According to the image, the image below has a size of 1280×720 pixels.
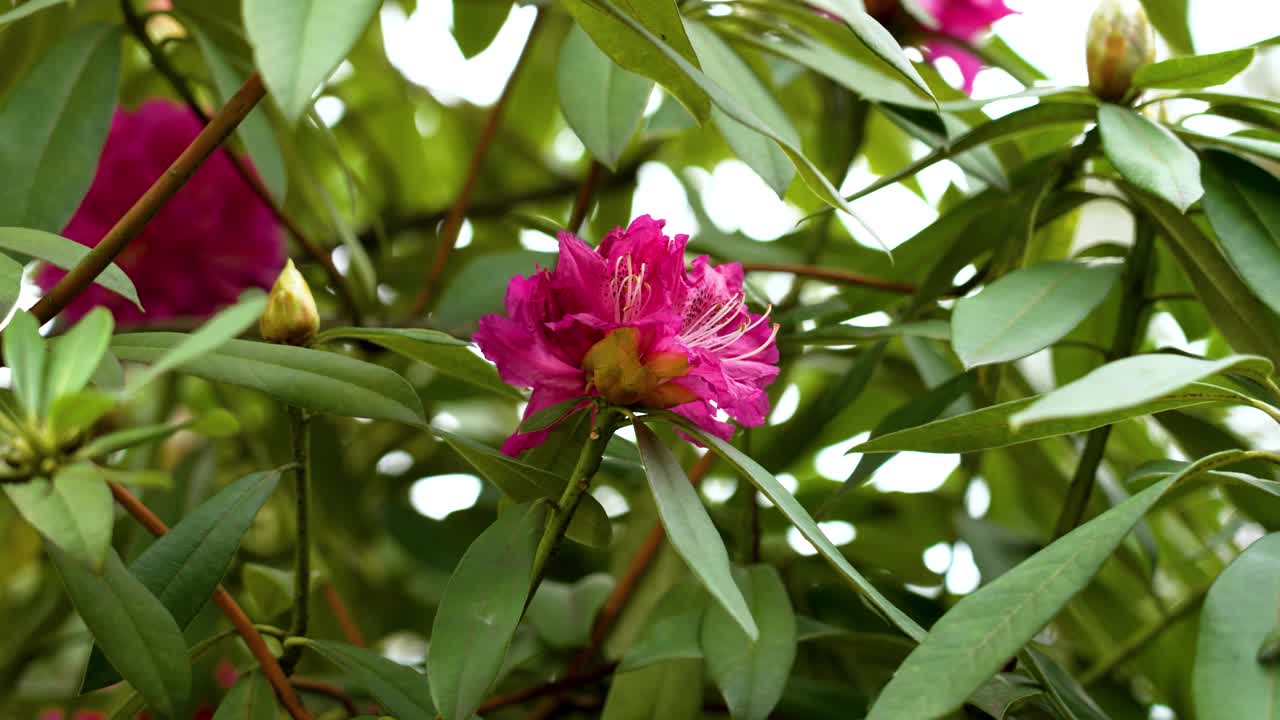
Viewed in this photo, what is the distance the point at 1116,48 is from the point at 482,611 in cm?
46

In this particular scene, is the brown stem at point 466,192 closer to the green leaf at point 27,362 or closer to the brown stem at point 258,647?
the brown stem at point 258,647

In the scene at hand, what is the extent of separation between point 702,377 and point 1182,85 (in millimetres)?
325

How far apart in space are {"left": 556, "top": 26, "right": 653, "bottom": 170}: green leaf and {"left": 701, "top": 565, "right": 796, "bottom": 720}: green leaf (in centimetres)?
24

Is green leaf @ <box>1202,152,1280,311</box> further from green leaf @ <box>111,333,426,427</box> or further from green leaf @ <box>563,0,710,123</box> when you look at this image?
green leaf @ <box>111,333,426,427</box>

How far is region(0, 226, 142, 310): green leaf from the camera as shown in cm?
49

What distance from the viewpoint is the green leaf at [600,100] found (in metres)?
0.65

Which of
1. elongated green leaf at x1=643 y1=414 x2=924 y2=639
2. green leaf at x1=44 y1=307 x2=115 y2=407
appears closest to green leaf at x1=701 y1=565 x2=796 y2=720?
elongated green leaf at x1=643 y1=414 x2=924 y2=639

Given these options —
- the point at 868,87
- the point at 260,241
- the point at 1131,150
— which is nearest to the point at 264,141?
the point at 260,241

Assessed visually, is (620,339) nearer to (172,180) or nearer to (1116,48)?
(172,180)

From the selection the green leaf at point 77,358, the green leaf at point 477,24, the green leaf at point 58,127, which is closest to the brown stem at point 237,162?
the green leaf at point 58,127

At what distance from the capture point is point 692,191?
107cm

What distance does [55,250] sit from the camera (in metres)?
0.50

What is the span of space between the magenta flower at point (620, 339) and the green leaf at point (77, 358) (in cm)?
19

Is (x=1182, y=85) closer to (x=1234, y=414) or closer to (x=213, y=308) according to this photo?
(x=1234, y=414)
